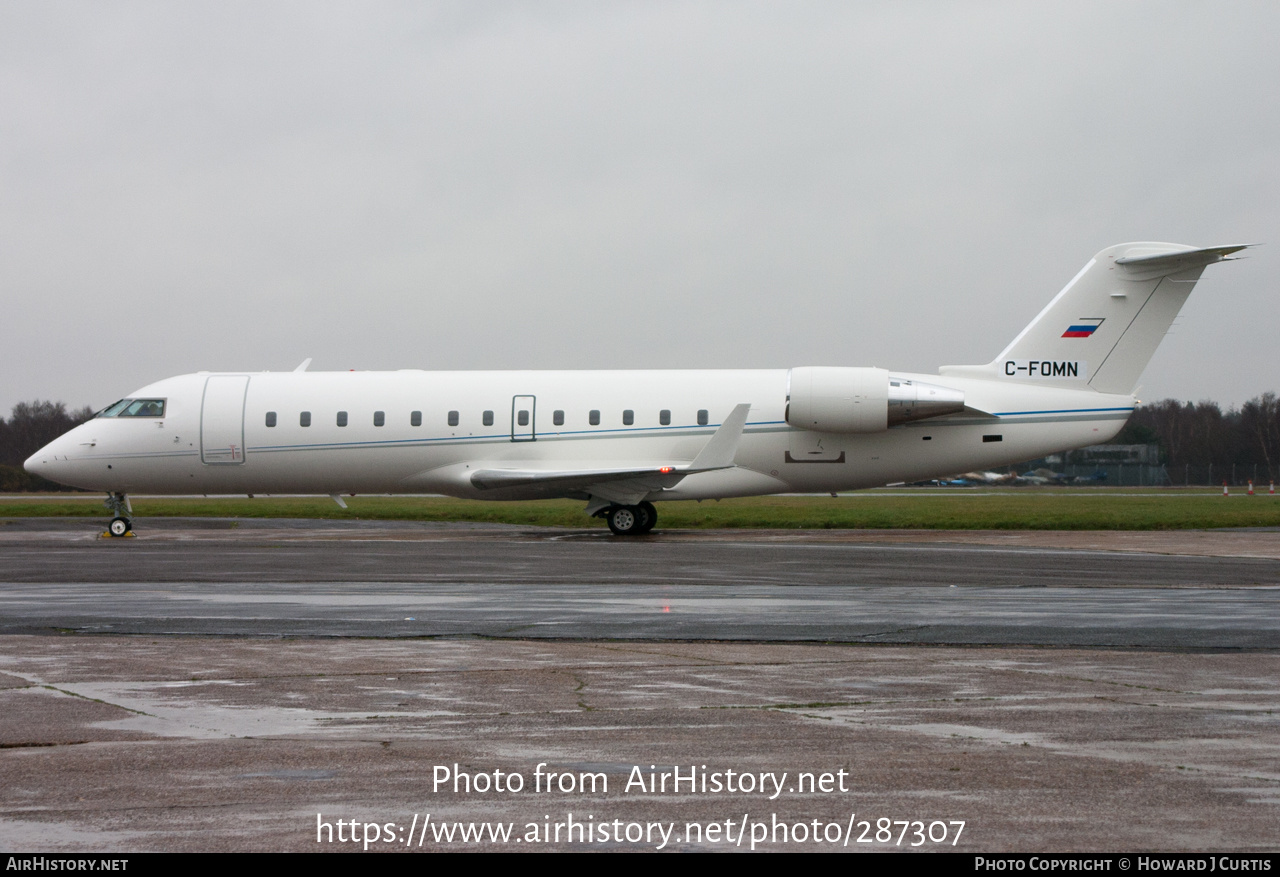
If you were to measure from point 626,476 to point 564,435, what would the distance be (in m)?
1.95

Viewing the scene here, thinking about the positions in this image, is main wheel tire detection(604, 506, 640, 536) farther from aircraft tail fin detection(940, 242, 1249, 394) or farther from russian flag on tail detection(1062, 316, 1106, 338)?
russian flag on tail detection(1062, 316, 1106, 338)

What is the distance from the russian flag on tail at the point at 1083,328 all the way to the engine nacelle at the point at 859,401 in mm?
2916

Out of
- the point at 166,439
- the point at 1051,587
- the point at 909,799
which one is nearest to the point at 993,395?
the point at 1051,587

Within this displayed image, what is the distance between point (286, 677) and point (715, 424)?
1861 cm

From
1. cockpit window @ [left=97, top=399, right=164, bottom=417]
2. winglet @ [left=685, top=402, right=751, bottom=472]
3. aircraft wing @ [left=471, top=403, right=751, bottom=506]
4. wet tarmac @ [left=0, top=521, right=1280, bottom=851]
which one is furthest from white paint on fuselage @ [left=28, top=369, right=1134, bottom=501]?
wet tarmac @ [left=0, top=521, right=1280, bottom=851]

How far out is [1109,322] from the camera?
26.2 metres

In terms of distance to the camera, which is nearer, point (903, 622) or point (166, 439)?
point (903, 622)

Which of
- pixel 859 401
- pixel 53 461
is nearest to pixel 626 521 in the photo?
pixel 859 401

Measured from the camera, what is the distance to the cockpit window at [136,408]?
2759 centimetres

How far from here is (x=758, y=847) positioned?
4.30 meters

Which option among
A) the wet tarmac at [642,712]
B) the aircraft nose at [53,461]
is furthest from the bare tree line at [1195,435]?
the wet tarmac at [642,712]

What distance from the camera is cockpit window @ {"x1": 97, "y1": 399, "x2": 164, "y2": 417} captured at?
27.6 meters

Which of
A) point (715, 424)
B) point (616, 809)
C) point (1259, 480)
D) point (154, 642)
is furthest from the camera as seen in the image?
point (1259, 480)
